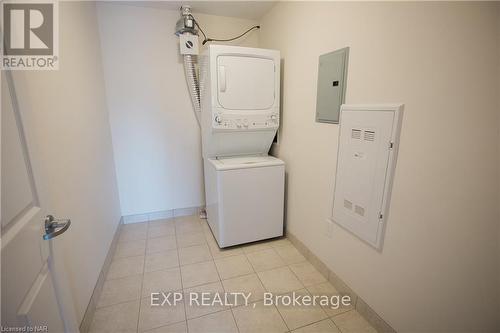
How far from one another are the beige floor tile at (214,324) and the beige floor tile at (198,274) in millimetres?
331

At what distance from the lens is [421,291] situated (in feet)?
3.92

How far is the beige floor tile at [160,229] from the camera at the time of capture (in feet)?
8.60

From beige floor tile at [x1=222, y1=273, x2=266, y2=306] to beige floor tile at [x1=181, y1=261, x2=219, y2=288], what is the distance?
0.45ft

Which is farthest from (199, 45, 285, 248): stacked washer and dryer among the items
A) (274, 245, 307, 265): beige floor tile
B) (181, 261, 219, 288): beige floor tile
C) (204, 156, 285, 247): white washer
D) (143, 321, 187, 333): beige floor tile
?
(143, 321, 187, 333): beige floor tile

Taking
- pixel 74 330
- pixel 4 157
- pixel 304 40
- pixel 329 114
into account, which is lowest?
pixel 74 330

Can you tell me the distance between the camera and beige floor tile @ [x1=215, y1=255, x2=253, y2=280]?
198cm

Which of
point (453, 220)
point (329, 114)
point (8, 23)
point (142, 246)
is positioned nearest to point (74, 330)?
point (8, 23)

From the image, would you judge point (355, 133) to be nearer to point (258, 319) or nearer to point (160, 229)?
point (258, 319)

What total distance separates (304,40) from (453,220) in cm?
162

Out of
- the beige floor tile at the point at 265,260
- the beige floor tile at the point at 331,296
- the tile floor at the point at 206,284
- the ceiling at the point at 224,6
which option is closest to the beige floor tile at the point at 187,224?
the tile floor at the point at 206,284

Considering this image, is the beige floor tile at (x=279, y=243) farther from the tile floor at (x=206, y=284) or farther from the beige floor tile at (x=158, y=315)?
the beige floor tile at (x=158, y=315)

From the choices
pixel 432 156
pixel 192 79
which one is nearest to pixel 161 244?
pixel 192 79

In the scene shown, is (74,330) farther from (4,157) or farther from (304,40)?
(304,40)

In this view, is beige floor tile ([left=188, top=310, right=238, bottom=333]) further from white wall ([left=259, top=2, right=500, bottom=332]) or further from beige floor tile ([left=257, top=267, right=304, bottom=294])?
white wall ([left=259, top=2, right=500, bottom=332])
